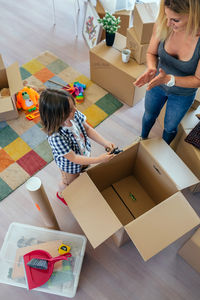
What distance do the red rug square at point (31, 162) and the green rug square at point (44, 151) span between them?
3cm

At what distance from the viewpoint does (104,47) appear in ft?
7.32

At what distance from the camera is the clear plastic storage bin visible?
1.43m

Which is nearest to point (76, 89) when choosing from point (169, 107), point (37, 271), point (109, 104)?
point (109, 104)

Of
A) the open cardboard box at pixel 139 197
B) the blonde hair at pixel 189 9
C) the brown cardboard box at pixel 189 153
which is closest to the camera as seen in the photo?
the blonde hair at pixel 189 9

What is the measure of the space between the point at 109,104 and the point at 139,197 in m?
0.95

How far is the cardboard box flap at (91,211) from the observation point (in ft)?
3.83

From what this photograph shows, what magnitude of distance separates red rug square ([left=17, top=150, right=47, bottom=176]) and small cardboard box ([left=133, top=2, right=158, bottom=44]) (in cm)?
117

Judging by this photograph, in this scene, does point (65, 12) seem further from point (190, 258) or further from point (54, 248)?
point (190, 258)

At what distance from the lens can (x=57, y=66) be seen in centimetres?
256

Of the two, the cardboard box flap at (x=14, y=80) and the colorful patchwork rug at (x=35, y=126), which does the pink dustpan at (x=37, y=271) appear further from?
the cardboard box flap at (x=14, y=80)

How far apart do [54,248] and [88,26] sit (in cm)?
219

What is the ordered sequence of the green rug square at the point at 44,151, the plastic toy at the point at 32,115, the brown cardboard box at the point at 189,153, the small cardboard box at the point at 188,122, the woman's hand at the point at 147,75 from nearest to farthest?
the woman's hand at the point at 147,75
the brown cardboard box at the point at 189,153
the small cardboard box at the point at 188,122
the green rug square at the point at 44,151
the plastic toy at the point at 32,115

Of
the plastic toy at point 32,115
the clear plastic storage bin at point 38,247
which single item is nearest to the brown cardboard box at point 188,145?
the clear plastic storage bin at point 38,247

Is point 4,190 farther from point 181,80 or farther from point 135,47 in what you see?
point 135,47
